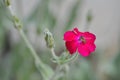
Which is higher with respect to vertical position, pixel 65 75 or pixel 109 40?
pixel 109 40

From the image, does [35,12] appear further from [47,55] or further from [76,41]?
[76,41]

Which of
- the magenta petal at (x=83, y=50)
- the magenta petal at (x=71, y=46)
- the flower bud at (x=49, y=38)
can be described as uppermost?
the flower bud at (x=49, y=38)

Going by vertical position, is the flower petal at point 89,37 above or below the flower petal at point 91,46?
above

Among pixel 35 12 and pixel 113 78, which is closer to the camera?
pixel 35 12

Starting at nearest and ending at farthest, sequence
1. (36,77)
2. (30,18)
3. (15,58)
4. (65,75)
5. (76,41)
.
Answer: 1. (76,41)
2. (65,75)
3. (15,58)
4. (30,18)
5. (36,77)

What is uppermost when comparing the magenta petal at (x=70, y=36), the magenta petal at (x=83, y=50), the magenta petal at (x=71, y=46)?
the magenta petal at (x=70, y=36)

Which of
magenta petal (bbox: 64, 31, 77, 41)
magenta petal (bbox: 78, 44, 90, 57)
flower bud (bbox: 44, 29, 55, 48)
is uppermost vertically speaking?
flower bud (bbox: 44, 29, 55, 48)

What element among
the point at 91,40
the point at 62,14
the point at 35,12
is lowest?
the point at 91,40

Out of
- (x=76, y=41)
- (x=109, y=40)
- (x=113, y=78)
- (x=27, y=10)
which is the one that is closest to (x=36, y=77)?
(x=113, y=78)
